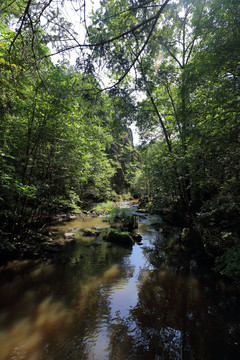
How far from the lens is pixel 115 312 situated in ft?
14.1

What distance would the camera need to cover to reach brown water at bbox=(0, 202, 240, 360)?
3.23 meters

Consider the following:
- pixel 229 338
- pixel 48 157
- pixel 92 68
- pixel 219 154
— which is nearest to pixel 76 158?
pixel 48 157

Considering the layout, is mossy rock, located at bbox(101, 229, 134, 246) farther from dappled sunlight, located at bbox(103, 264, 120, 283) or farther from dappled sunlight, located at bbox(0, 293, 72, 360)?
dappled sunlight, located at bbox(0, 293, 72, 360)

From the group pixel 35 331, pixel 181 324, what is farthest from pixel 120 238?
pixel 35 331

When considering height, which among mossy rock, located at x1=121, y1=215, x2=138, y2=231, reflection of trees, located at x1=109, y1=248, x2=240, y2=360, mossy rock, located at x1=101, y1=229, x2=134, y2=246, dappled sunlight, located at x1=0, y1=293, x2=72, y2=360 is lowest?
reflection of trees, located at x1=109, y1=248, x2=240, y2=360

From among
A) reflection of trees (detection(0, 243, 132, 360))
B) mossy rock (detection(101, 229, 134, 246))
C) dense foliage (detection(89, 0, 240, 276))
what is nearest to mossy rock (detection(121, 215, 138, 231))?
mossy rock (detection(101, 229, 134, 246))

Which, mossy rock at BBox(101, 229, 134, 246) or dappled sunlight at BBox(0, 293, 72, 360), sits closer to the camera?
dappled sunlight at BBox(0, 293, 72, 360)

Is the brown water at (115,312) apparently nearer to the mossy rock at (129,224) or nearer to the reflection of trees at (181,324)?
the reflection of trees at (181,324)

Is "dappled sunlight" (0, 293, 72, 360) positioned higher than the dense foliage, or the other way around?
the dense foliage

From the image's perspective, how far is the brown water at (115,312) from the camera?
323cm

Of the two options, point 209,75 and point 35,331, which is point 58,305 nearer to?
point 35,331

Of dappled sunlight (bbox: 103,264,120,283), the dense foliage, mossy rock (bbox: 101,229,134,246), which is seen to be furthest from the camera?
mossy rock (bbox: 101,229,134,246)

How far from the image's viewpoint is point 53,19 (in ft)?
7.48

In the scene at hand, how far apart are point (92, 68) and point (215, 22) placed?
4.87 m
